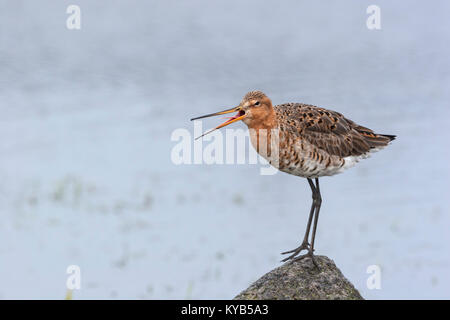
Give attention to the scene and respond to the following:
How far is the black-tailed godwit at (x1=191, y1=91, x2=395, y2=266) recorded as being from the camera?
8984mm

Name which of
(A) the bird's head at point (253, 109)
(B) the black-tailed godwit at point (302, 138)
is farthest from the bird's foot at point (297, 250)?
(A) the bird's head at point (253, 109)

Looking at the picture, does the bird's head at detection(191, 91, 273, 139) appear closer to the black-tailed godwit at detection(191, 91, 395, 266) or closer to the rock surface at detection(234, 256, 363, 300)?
the black-tailed godwit at detection(191, 91, 395, 266)

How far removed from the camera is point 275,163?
9047 millimetres

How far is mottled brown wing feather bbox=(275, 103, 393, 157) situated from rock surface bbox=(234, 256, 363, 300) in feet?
4.58

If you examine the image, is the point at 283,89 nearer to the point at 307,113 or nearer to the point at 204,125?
the point at 204,125

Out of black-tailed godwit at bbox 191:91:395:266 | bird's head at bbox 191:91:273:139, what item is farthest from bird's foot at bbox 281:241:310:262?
bird's head at bbox 191:91:273:139

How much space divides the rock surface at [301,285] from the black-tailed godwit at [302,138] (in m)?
0.22

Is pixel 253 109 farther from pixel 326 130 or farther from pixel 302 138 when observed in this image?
pixel 326 130

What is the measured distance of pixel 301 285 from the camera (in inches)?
336

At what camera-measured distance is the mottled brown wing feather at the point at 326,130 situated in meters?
9.34

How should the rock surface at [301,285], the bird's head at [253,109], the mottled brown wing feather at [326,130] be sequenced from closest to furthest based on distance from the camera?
the rock surface at [301,285] → the bird's head at [253,109] → the mottled brown wing feather at [326,130]

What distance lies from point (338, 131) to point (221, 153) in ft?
23.1

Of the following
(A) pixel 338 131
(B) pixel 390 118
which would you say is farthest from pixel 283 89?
(A) pixel 338 131

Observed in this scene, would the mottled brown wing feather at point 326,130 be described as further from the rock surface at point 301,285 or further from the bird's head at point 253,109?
the rock surface at point 301,285
